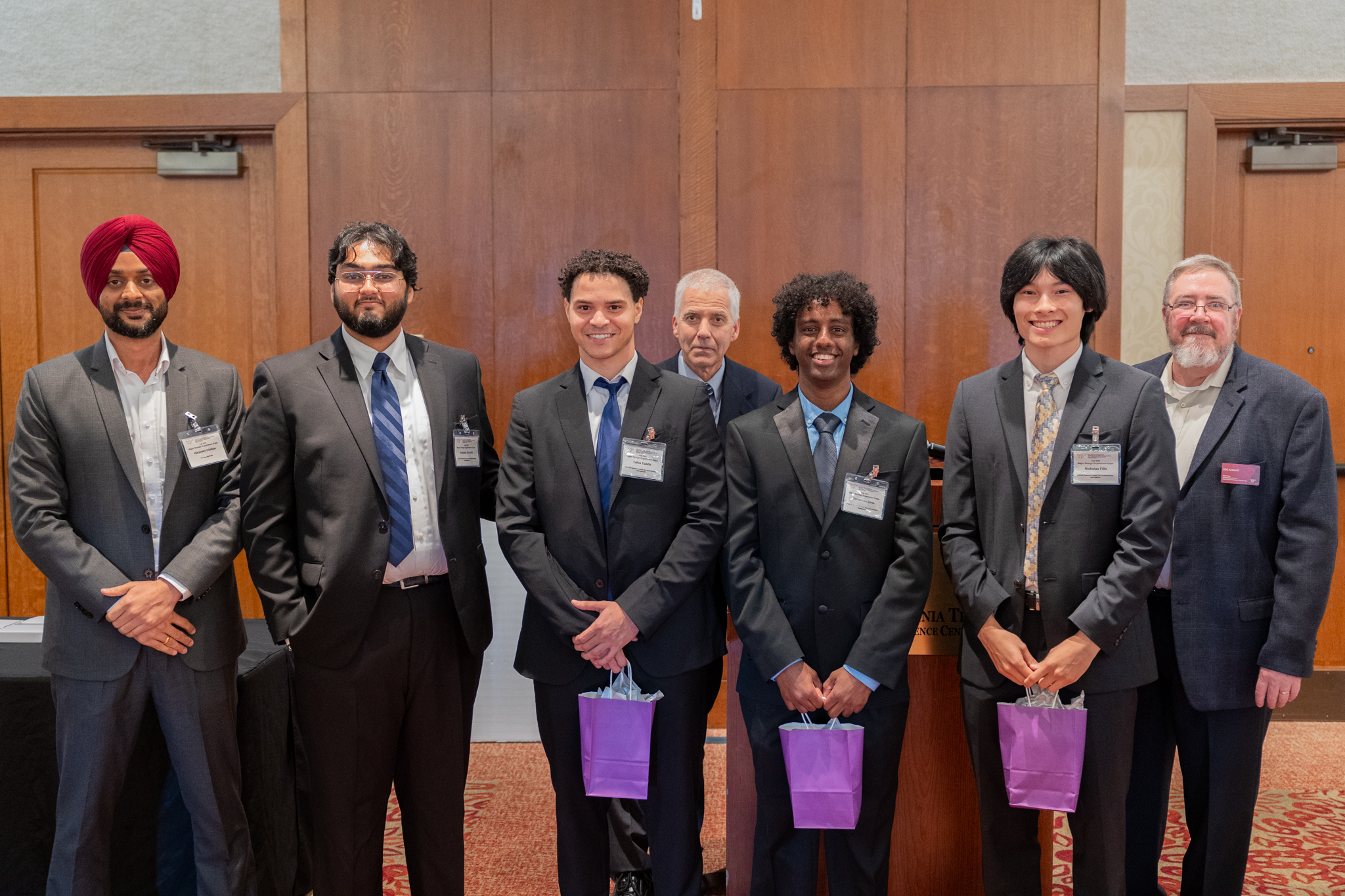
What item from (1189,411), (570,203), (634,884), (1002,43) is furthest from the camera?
(570,203)

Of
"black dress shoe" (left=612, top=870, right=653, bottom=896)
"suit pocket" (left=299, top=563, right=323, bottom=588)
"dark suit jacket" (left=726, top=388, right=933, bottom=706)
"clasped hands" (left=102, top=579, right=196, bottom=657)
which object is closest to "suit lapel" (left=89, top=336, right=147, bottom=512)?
"clasped hands" (left=102, top=579, right=196, bottom=657)

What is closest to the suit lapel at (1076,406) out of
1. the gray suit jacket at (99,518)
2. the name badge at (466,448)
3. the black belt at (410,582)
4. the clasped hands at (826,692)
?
the clasped hands at (826,692)

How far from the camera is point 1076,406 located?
219 cm

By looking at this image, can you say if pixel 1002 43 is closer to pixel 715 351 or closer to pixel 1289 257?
pixel 1289 257

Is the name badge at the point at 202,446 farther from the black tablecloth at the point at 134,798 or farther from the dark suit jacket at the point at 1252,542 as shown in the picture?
the dark suit jacket at the point at 1252,542

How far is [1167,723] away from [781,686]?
1.17 meters

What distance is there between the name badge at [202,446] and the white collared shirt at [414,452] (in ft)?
1.40

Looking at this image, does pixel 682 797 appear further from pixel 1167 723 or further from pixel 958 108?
pixel 958 108

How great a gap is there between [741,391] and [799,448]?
104 cm

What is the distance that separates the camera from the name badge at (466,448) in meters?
2.34

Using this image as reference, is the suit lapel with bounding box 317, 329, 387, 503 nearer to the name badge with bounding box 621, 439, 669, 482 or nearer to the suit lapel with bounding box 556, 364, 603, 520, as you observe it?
the suit lapel with bounding box 556, 364, 603, 520

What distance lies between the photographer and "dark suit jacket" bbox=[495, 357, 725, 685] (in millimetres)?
2232

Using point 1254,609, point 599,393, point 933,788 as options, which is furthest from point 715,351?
point 1254,609

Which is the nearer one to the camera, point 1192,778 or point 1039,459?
point 1039,459
